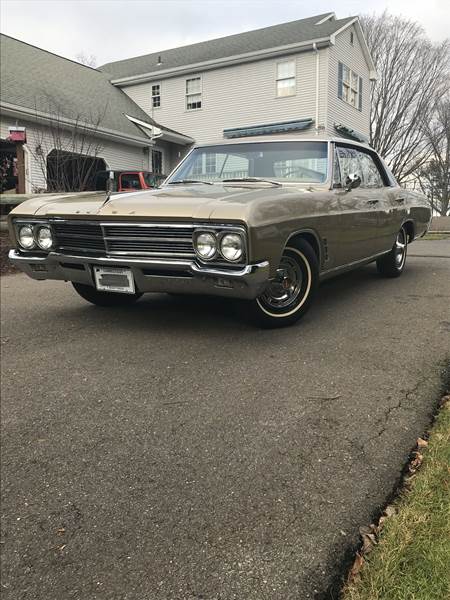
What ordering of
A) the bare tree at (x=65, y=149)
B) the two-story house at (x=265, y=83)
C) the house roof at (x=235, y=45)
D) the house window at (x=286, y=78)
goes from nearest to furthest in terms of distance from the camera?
the bare tree at (x=65, y=149) < the two-story house at (x=265, y=83) < the house window at (x=286, y=78) < the house roof at (x=235, y=45)

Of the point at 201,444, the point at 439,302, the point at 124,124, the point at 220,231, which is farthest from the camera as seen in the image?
the point at 124,124

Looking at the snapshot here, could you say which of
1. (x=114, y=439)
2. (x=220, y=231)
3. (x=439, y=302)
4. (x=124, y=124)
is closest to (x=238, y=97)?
(x=124, y=124)

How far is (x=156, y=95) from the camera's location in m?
22.0

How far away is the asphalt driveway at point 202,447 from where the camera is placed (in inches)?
66.4

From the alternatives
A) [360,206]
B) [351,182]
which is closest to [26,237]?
[351,182]

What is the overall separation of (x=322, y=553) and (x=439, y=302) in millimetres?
3883

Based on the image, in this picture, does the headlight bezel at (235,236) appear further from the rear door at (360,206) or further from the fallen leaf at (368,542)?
the fallen leaf at (368,542)

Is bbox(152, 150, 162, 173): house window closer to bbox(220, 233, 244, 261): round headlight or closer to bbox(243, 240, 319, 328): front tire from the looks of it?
bbox(243, 240, 319, 328): front tire

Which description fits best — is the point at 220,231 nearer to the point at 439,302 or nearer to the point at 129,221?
the point at 129,221

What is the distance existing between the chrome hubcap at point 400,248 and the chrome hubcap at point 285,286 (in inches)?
106

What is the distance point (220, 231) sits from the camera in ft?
11.1

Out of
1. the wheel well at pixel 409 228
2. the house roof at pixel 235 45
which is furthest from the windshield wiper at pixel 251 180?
the house roof at pixel 235 45

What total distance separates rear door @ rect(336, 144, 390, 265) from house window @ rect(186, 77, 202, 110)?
16691 mm

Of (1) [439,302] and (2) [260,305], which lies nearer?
(2) [260,305]
